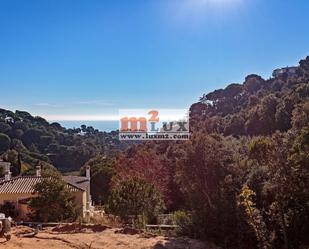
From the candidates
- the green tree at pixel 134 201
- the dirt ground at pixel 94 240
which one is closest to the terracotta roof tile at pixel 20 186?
the green tree at pixel 134 201

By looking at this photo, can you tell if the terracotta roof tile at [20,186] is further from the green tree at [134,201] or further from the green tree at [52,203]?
the green tree at [134,201]

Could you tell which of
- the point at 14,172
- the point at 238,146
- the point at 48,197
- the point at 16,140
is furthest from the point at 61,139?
the point at 238,146

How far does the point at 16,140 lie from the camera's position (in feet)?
170

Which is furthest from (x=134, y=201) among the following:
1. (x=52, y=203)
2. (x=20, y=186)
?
(x=20, y=186)

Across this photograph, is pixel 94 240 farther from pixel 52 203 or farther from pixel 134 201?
pixel 52 203

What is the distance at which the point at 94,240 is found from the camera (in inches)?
404

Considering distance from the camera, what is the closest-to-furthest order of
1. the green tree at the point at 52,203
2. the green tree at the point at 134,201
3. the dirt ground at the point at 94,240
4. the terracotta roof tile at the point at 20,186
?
the dirt ground at the point at 94,240 → the green tree at the point at 134,201 → the green tree at the point at 52,203 → the terracotta roof tile at the point at 20,186

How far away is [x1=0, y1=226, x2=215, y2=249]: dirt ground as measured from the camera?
9.66m

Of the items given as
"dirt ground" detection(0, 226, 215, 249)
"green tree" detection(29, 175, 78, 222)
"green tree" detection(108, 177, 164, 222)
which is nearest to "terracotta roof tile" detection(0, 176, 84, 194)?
"green tree" detection(29, 175, 78, 222)

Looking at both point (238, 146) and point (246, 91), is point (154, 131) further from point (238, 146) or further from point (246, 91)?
point (246, 91)

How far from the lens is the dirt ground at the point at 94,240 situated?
9.66m

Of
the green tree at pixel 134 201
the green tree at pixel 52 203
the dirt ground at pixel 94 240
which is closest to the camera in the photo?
the dirt ground at pixel 94 240

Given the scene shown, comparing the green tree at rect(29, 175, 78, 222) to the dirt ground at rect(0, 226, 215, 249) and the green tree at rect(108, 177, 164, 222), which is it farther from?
the dirt ground at rect(0, 226, 215, 249)

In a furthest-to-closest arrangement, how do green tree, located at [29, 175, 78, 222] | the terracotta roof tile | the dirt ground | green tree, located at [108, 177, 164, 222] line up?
the terracotta roof tile → green tree, located at [29, 175, 78, 222] → green tree, located at [108, 177, 164, 222] → the dirt ground
